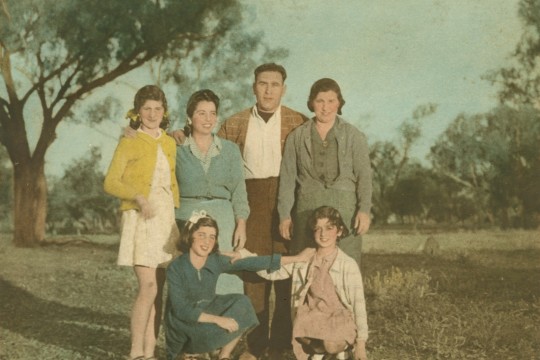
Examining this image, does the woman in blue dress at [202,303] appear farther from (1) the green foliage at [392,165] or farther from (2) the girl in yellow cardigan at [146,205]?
(1) the green foliage at [392,165]

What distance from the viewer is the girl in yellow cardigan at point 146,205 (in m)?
4.62

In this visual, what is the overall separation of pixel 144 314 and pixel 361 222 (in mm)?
1562

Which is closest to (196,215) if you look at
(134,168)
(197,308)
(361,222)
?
(134,168)

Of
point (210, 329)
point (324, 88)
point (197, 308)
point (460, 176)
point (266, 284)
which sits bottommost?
point (210, 329)

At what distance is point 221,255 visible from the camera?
4.71 m

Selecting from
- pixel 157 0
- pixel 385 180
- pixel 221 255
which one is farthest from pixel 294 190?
pixel 157 0

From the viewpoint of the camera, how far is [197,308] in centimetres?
451

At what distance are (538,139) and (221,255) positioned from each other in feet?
10.8

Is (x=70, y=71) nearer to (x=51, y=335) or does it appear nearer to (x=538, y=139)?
(x=51, y=335)

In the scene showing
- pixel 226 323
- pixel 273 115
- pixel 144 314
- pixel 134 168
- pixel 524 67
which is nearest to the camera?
pixel 226 323

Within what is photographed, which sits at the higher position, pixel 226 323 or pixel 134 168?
pixel 134 168

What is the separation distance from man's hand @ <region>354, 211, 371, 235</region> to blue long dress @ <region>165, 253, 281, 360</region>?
2.94ft

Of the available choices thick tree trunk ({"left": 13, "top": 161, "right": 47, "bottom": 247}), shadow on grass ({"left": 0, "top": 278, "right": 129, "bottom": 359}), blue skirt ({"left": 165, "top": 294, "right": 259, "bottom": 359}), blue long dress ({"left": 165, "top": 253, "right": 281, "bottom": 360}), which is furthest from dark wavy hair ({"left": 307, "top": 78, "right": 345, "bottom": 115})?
thick tree trunk ({"left": 13, "top": 161, "right": 47, "bottom": 247})

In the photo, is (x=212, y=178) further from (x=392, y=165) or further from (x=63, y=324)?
(x=392, y=165)
